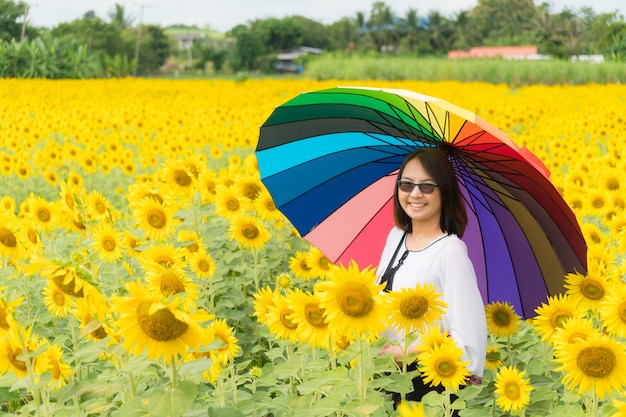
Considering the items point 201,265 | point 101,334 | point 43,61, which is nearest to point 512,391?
point 101,334

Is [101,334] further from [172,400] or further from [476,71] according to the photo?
[476,71]

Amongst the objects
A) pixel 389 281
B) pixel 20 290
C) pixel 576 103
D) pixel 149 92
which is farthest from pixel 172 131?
pixel 149 92

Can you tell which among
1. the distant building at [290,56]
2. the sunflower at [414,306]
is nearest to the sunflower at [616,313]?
the sunflower at [414,306]

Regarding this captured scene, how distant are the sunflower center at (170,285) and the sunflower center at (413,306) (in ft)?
2.14

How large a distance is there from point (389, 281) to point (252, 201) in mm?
1586

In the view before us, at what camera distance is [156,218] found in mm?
3490

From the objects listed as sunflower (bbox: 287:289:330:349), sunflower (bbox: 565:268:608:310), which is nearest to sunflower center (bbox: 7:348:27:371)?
sunflower (bbox: 287:289:330:349)

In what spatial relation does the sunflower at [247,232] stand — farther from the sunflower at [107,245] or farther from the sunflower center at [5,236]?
the sunflower center at [5,236]

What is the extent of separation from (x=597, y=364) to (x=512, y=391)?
1.84ft

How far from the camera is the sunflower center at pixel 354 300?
65.9 inches

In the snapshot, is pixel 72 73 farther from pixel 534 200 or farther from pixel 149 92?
pixel 534 200

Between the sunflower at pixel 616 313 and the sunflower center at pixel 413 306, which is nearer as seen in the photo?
the sunflower center at pixel 413 306

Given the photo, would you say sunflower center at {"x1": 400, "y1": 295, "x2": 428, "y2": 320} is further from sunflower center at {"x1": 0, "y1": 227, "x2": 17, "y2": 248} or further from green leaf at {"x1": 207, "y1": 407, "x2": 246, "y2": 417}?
sunflower center at {"x1": 0, "y1": 227, "x2": 17, "y2": 248}

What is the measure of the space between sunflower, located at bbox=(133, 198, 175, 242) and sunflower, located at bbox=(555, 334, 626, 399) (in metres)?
2.17
